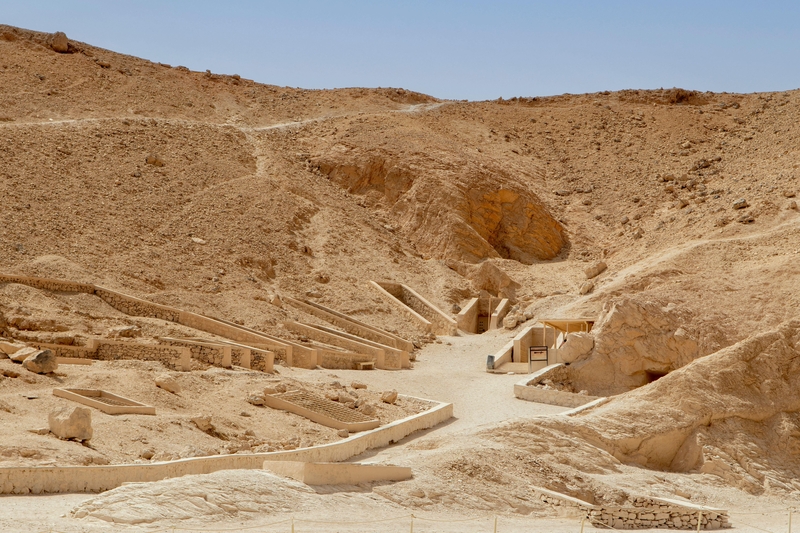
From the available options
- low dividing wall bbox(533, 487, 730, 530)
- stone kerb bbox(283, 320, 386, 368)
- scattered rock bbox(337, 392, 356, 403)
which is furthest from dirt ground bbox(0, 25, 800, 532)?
stone kerb bbox(283, 320, 386, 368)

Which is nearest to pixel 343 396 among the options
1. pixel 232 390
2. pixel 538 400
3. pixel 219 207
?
pixel 232 390

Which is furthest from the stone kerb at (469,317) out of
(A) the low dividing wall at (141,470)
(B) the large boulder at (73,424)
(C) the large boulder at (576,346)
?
(B) the large boulder at (73,424)

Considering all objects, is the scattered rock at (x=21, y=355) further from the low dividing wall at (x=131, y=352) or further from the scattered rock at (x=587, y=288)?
the scattered rock at (x=587, y=288)

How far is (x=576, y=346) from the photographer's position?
25281 mm

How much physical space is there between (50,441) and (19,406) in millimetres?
2291

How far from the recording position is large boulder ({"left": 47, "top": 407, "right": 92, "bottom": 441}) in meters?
15.3

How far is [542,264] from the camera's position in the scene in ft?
131

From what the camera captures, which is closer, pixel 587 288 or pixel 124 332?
pixel 124 332


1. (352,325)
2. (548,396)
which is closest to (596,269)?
(352,325)

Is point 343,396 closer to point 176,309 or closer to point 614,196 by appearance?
point 176,309

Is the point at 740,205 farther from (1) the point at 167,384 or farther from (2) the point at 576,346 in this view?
(1) the point at 167,384

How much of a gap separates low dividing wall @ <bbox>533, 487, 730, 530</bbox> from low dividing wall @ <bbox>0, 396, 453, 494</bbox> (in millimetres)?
3461

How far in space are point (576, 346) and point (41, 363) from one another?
489 inches

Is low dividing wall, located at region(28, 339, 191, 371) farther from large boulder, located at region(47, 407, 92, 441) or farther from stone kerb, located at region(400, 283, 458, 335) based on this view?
stone kerb, located at region(400, 283, 458, 335)
